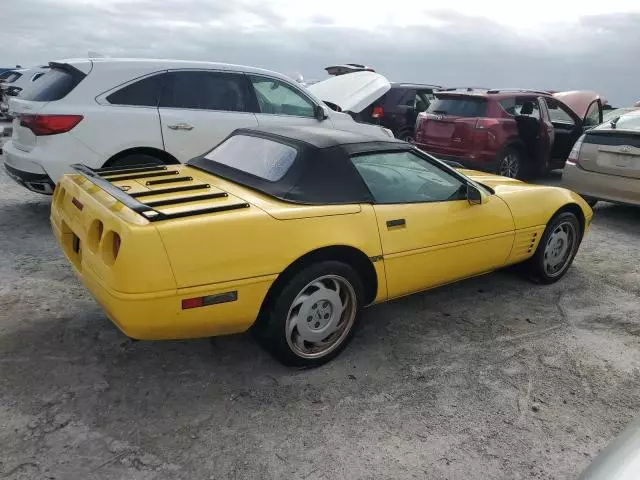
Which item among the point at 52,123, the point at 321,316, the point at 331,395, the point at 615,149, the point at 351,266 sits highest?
the point at 615,149

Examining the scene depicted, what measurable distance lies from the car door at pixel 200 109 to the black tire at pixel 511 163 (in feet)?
13.1

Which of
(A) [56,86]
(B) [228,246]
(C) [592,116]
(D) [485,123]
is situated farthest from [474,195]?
(C) [592,116]

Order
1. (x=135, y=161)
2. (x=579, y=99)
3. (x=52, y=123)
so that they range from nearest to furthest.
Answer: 1. (x=52, y=123)
2. (x=135, y=161)
3. (x=579, y=99)

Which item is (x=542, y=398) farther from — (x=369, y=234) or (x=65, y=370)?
(x=65, y=370)

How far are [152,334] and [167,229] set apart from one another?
1.69ft

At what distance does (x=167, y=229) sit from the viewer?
8.20 ft

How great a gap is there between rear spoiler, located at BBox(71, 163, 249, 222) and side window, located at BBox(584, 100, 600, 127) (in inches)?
324

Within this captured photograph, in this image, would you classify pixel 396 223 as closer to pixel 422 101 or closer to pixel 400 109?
pixel 400 109

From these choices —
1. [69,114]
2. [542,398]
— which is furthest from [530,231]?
[69,114]

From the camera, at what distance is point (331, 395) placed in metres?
2.89

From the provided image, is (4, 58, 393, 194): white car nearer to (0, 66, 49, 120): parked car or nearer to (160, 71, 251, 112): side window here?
(160, 71, 251, 112): side window

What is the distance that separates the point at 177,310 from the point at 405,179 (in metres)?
1.74

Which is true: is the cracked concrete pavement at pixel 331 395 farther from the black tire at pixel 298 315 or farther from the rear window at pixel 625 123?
the rear window at pixel 625 123

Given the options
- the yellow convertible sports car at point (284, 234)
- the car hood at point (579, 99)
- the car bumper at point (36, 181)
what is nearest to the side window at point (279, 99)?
the yellow convertible sports car at point (284, 234)
